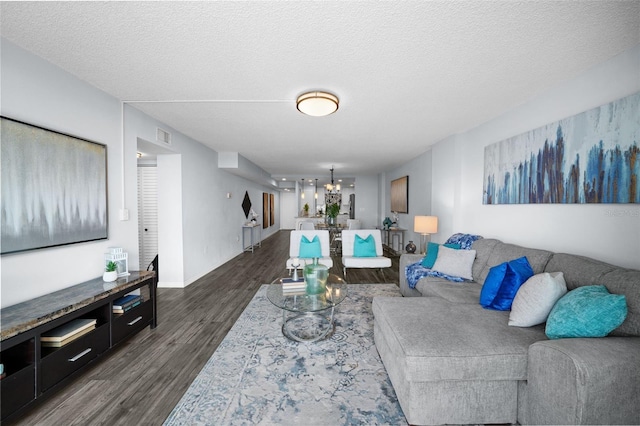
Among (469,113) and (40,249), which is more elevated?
(469,113)

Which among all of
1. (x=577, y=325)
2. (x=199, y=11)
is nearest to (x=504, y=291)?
(x=577, y=325)

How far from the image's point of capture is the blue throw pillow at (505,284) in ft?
6.79

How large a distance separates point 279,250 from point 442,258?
5.31 metres

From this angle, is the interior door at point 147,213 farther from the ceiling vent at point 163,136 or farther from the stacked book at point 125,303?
the stacked book at point 125,303

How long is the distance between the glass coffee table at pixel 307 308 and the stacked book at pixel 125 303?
4.29 ft

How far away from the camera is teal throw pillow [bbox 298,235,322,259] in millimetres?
4559

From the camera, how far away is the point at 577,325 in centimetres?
145

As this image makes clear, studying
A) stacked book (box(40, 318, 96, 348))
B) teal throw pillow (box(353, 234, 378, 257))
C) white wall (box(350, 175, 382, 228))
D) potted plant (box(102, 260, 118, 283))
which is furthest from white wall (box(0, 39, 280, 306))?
white wall (box(350, 175, 382, 228))

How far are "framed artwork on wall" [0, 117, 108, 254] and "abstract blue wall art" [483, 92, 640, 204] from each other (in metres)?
4.44

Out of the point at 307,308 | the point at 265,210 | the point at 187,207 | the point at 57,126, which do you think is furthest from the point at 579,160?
the point at 265,210

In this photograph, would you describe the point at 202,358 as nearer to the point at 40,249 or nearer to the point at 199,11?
the point at 40,249

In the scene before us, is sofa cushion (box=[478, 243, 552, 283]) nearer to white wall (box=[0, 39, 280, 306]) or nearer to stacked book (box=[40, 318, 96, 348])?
stacked book (box=[40, 318, 96, 348])

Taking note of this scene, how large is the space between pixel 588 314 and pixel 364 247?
3.32m

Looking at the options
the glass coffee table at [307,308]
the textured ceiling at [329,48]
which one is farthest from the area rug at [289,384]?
the textured ceiling at [329,48]
